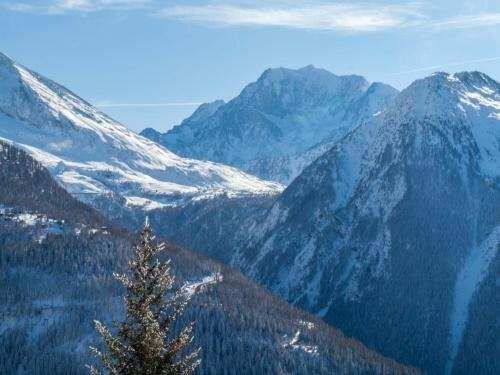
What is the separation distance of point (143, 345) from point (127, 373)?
88.7 inches

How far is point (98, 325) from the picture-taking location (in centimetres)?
4250

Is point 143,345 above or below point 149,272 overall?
below

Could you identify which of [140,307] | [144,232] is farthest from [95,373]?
[144,232]

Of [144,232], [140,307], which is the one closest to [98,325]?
[140,307]

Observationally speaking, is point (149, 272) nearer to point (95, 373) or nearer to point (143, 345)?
point (143, 345)

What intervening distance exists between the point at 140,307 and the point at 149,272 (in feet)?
7.02

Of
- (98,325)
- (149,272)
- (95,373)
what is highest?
(149,272)

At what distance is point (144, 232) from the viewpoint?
44.5 metres

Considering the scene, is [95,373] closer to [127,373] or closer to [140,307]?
[127,373]

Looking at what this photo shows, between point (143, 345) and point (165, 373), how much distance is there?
238cm

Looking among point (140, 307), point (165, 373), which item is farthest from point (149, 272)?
point (165, 373)

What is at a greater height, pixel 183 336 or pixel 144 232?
pixel 144 232

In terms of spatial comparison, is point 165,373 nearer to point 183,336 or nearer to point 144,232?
point 183,336

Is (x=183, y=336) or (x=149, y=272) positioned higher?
(x=149, y=272)
